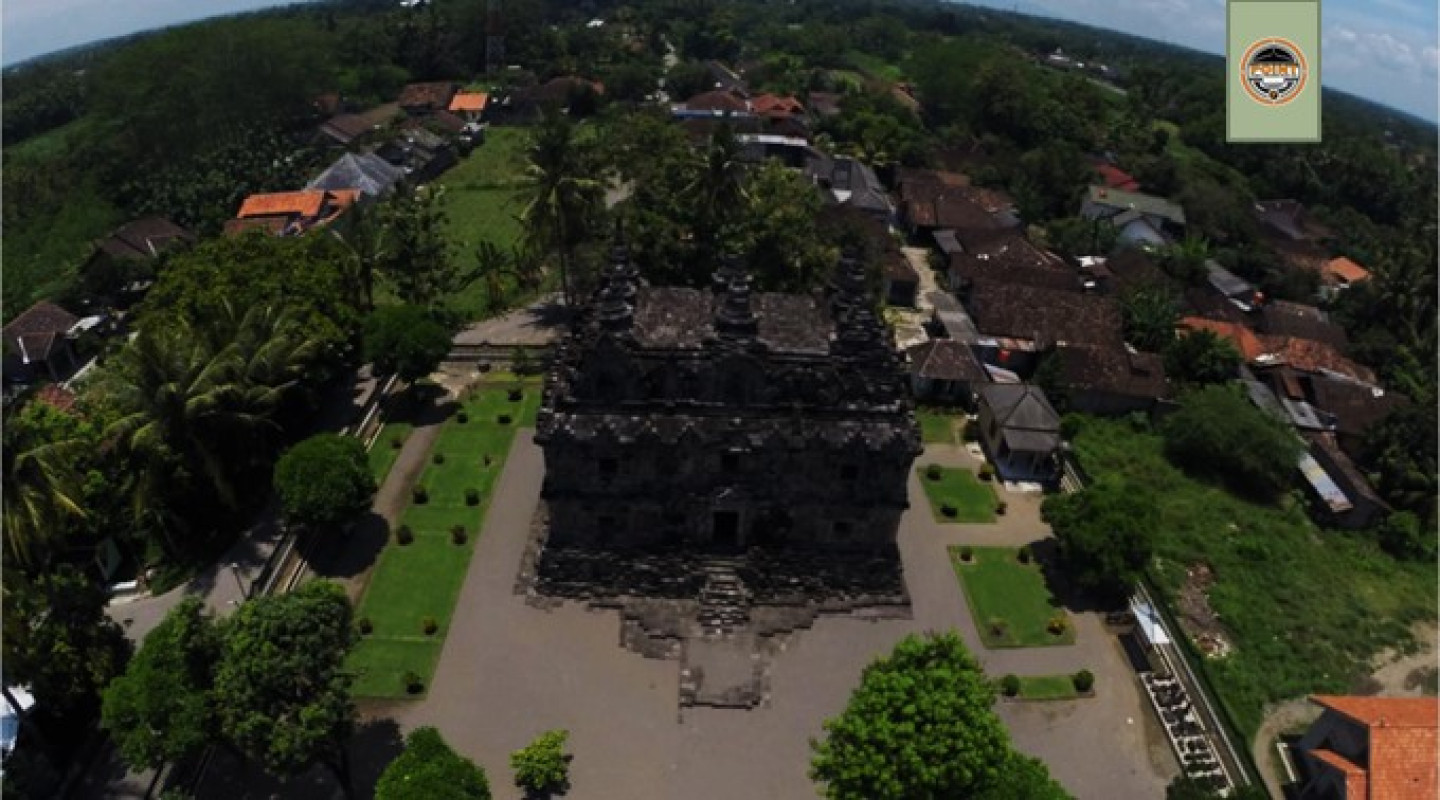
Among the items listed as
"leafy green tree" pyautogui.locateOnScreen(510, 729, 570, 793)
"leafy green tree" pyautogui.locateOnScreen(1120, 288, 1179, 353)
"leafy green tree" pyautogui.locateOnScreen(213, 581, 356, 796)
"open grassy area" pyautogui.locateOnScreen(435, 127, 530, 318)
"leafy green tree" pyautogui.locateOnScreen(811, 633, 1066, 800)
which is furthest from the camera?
"open grassy area" pyautogui.locateOnScreen(435, 127, 530, 318)

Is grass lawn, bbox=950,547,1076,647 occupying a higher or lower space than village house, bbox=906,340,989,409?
lower

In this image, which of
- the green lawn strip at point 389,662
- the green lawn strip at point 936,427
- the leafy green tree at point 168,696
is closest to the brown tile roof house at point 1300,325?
the green lawn strip at point 936,427

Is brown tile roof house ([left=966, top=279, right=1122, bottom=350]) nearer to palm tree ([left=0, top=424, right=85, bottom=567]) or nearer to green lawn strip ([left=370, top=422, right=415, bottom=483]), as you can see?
green lawn strip ([left=370, top=422, right=415, bottom=483])

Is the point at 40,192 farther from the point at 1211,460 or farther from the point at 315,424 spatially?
the point at 1211,460

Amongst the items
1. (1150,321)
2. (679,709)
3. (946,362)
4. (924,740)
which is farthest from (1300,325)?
(679,709)

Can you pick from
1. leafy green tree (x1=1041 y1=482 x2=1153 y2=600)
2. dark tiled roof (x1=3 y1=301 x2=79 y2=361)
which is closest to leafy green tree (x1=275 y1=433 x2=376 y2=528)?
dark tiled roof (x1=3 y1=301 x2=79 y2=361)

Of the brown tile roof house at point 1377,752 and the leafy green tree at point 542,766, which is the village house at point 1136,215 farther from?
the leafy green tree at point 542,766
